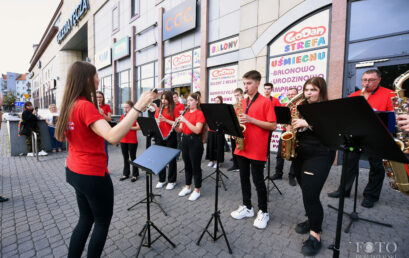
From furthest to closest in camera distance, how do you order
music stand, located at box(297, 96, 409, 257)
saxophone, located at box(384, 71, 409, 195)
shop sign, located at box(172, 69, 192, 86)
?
shop sign, located at box(172, 69, 192, 86)
saxophone, located at box(384, 71, 409, 195)
music stand, located at box(297, 96, 409, 257)

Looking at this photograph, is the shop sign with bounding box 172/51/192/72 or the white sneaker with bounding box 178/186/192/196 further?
the shop sign with bounding box 172/51/192/72

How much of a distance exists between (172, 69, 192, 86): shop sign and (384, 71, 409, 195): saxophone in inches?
376

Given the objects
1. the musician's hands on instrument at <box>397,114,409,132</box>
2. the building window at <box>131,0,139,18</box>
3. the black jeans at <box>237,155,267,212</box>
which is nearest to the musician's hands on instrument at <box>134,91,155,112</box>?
the black jeans at <box>237,155,267,212</box>

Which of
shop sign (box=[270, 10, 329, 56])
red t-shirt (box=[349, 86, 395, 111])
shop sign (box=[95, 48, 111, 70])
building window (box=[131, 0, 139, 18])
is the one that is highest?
building window (box=[131, 0, 139, 18])

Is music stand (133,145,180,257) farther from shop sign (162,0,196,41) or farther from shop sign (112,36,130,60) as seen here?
shop sign (112,36,130,60)

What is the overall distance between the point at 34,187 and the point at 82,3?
931 inches

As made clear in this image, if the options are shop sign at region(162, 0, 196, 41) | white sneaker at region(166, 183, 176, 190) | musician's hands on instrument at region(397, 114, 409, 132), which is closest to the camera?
musician's hands on instrument at region(397, 114, 409, 132)

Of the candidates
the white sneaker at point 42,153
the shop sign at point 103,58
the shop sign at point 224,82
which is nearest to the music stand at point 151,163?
the shop sign at point 224,82

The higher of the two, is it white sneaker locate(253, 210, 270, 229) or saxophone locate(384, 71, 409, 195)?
saxophone locate(384, 71, 409, 195)

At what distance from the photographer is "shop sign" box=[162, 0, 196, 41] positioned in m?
10.1

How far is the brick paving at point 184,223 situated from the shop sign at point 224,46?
6.20 m

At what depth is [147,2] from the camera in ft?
43.4

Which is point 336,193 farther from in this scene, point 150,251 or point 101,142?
point 101,142

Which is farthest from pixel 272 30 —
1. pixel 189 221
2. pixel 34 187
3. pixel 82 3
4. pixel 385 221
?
pixel 82 3
